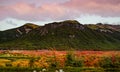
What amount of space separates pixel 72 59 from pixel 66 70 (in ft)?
69.4

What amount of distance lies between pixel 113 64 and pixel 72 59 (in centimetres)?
1270

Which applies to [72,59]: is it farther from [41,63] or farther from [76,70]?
[76,70]

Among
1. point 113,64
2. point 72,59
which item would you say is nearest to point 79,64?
point 72,59

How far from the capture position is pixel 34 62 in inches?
3718

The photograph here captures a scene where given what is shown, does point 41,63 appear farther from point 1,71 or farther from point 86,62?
point 1,71

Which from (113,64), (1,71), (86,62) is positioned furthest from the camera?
(86,62)

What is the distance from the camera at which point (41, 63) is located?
94438 millimetres

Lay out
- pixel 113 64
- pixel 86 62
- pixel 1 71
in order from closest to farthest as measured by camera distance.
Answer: pixel 1 71
pixel 113 64
pixel 86 62

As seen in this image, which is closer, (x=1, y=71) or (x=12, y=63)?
(x=1, y=71)

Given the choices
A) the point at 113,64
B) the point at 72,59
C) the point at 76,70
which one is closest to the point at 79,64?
the point at 72,59

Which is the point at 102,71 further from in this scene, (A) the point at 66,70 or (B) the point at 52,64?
(B) the point at 52,64

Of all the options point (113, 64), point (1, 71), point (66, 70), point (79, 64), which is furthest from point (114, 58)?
point (1, 71)

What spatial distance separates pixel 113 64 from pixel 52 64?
1779 cm

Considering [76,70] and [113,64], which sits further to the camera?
[113,64]
